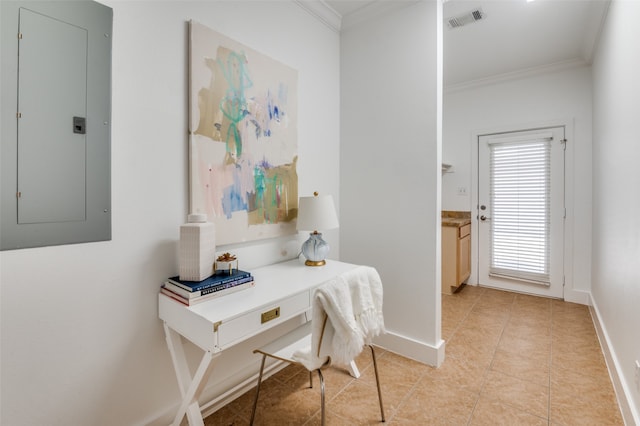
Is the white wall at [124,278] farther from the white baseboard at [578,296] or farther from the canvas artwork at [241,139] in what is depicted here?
the white baseboard at [578,296]

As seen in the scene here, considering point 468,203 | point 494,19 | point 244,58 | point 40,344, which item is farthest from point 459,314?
point 40,344

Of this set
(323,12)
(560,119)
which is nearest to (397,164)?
(323,12)

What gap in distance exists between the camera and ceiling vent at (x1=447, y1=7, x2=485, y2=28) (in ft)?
7.98

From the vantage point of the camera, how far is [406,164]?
2.27 m

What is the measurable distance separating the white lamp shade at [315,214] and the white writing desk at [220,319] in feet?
1.24

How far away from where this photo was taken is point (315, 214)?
6.37 ft

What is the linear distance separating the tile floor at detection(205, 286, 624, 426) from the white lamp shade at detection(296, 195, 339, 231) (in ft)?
3.27

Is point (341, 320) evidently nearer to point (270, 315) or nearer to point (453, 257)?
point (270, 315)

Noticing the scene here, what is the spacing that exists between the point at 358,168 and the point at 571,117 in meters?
2.65

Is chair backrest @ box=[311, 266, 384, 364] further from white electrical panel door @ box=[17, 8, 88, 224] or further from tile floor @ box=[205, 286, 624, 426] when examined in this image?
white electrical panel door @ box=[17, 8, 88, 224]

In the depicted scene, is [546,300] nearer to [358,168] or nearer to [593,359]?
[593,359]

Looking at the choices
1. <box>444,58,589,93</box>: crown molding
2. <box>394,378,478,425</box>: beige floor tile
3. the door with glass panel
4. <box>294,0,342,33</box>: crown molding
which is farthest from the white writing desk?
<box>444,58,589,93</box>: crown molding

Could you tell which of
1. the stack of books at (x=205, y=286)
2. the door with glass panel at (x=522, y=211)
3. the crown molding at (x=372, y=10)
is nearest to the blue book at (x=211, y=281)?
the stack of books at (x=205, y=286)

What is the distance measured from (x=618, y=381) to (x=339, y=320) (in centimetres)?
185
